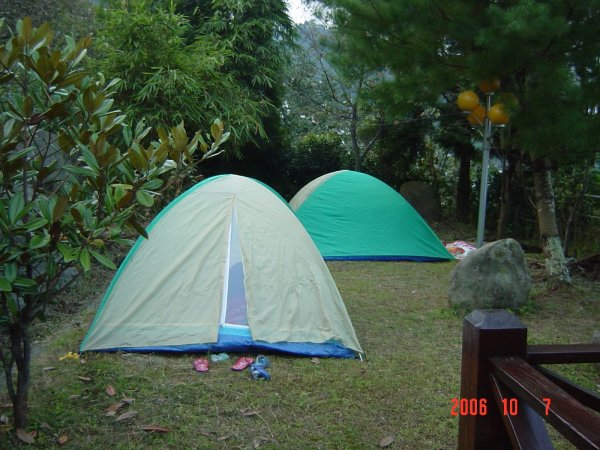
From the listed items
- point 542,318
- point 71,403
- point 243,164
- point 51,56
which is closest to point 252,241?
point 71,403

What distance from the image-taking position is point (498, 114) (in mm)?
4902

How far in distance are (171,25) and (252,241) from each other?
500 centimetres

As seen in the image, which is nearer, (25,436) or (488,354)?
(488,354)

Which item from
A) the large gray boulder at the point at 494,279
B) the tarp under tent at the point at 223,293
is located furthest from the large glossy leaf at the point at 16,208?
the large gray boulder at the point at 494,279

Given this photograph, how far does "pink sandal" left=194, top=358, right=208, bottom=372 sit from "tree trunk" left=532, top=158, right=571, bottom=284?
371 centimetres

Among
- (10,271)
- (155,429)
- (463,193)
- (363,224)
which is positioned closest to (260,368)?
(155,429)

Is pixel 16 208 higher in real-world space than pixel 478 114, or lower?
lower

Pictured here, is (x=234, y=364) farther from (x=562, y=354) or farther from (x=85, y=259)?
(x=562, y=354)

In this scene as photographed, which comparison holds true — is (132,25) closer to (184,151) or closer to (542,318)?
(184,151)

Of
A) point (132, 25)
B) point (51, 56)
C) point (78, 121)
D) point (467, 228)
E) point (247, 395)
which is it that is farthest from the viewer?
point (467, 228)

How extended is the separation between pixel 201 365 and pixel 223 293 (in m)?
0.52

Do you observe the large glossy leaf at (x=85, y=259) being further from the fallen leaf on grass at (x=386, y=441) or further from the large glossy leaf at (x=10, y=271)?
the fallen leaf on grass at (x=386, y=441)

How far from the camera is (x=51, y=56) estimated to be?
2.08m

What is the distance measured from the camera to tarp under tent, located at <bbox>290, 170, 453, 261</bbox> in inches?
296
